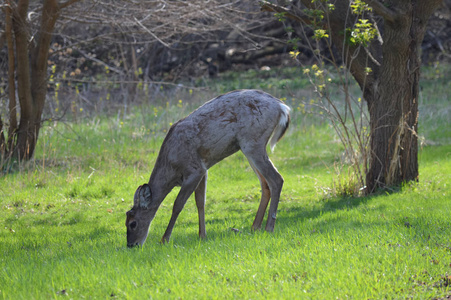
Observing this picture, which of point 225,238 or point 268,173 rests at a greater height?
point 268,173

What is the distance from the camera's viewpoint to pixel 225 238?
6.31 m

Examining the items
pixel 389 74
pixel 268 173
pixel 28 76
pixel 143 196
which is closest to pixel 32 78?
pixel 28 76

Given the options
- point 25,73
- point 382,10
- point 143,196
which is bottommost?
point 143,196

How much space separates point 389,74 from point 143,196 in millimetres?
4764

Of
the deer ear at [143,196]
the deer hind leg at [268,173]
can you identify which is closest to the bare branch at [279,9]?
the deer hind leg at [268,173]

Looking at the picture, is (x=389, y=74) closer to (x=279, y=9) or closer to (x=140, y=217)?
(x=279, y=9)

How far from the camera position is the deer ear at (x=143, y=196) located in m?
6.78

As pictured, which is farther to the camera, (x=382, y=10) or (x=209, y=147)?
(x=382, y=10)

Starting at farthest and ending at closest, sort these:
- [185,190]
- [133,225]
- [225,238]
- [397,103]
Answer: [397,103], [185,190], [133,225], [225,238]

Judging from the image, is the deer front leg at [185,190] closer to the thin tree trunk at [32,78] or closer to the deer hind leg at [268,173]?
the deer hind leg at [268,173]

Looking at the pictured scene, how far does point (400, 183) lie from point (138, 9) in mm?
6501

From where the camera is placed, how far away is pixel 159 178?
6984 millimetres

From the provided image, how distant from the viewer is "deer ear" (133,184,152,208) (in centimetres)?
678

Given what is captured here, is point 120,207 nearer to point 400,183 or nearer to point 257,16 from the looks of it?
point 400,183
